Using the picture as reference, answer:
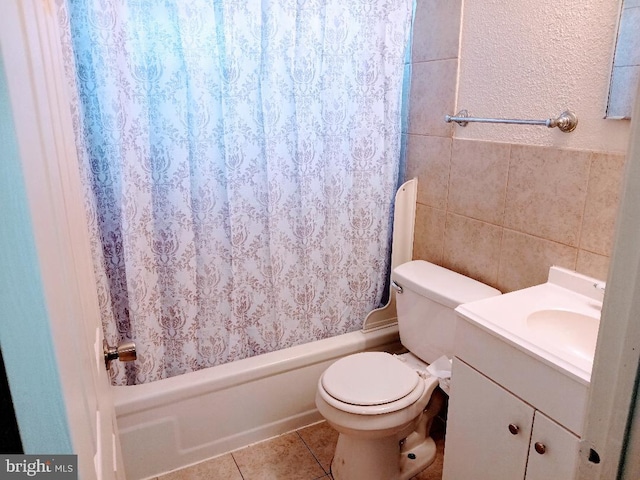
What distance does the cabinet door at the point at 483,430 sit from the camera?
1253mm

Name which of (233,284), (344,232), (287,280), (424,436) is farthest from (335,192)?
(424,436)

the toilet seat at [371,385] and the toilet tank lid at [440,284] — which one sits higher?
the toilet tank lid at [440,284]

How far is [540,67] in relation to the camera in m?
1.51

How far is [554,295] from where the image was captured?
4.90 feet

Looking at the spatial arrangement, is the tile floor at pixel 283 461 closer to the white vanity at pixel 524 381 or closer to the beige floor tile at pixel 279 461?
the beige floor tile at pixel 279 461

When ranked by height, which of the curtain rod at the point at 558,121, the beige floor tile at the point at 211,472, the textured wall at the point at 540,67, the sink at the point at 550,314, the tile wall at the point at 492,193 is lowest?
the beige floor tile at the point at 211,472

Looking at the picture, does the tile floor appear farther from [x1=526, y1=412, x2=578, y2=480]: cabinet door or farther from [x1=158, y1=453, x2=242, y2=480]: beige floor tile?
[x1=526, y1=412, x2=578, y2=480]: cabinet door

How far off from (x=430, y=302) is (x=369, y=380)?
14.7 inches

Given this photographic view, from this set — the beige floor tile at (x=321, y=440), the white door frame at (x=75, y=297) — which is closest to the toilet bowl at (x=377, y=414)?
the beige floor tile at (x=321, y=440)

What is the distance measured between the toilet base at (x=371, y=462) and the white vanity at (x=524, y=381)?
0.23 metres

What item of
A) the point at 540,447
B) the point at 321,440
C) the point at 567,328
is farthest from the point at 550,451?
the point at 321,440

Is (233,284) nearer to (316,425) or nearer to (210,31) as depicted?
(316,425)

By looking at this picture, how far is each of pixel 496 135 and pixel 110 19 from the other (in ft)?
4.39

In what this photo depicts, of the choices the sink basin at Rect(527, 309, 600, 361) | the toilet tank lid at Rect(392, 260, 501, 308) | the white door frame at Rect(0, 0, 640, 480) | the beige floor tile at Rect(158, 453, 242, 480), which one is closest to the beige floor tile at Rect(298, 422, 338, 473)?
the beige floor tile at Rect(158, 453, 242, 480)
